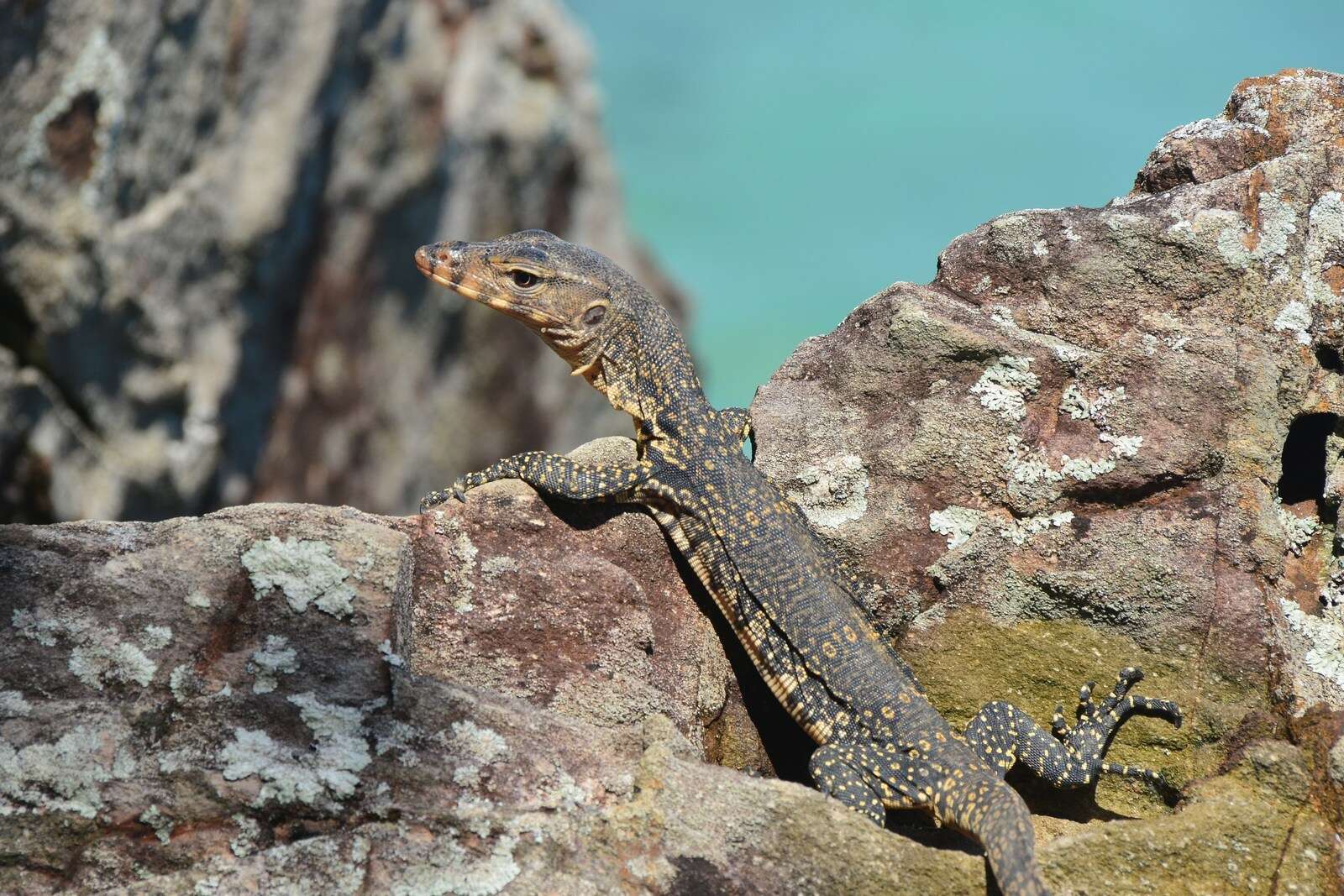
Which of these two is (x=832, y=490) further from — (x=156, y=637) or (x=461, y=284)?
(x=156, y=637)

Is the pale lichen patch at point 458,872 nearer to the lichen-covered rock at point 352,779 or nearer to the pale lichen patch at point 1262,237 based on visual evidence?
the lichen-covered rock at point 352,779

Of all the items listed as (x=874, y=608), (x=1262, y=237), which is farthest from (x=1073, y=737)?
(x=1262, y=237)

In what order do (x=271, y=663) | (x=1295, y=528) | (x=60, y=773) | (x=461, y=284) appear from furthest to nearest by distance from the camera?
1. (x=461, y=284)
2. (x=1295, y=528)
3. (x=271, y=663)
4. (x=60, y=773)

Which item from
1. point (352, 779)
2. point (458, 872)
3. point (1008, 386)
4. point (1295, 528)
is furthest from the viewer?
point (1008, 386)

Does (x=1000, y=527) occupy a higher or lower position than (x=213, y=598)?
higher

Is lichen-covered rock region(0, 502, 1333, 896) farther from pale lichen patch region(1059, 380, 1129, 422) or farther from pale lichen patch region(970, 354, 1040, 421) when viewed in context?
pale lichen patch region(970, 354, 1040, 421)

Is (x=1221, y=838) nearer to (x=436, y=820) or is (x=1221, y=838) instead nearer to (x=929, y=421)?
(x=929, y=421)

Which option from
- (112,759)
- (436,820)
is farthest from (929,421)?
(112,759)
